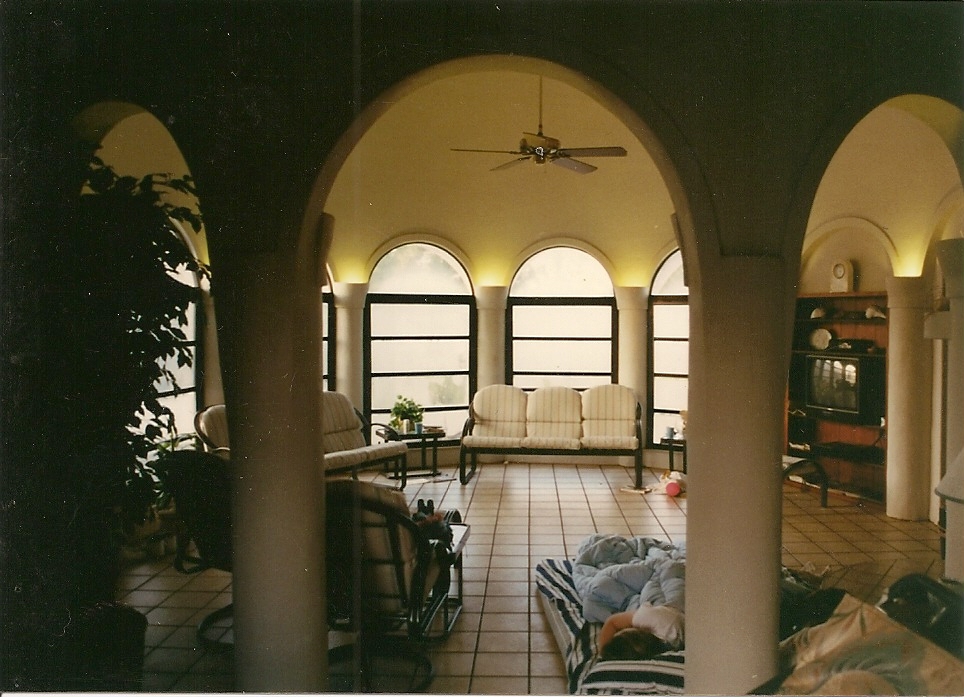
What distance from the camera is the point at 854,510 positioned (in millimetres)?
7734

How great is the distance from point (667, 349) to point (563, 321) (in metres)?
1.51

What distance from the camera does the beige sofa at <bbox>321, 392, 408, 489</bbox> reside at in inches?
317

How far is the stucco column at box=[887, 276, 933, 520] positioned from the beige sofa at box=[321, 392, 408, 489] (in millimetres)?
5307

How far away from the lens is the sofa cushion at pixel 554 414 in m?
9.56

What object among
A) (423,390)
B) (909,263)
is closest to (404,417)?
(423,390)

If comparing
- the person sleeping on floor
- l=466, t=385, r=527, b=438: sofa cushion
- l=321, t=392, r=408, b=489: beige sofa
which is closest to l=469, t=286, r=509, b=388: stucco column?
l=466, t=385, r=527, b=438: sofa cushion

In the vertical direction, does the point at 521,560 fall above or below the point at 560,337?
below

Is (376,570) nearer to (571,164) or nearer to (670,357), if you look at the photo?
(571,164)

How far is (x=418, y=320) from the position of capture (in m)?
10.1

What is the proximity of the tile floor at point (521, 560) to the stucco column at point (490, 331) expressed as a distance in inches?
50.6

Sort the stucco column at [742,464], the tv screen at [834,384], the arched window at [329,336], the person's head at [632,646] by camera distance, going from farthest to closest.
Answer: the arched window at [329,336]
the tv screen at [834,384]
the person's head at [632,646]
the stucco column at [742,464]

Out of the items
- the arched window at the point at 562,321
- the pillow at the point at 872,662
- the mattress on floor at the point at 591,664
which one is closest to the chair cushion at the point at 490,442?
the arched window at the point at 562,321

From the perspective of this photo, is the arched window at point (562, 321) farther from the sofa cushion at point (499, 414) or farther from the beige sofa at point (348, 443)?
the beige sofa at point (348, 443)

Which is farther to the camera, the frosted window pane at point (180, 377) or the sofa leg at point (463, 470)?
the sofa leg at point (463, 470)
